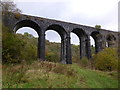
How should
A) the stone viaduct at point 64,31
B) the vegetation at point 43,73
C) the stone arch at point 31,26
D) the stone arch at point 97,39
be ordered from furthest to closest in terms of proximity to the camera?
1. the stone arch at point 97,39
2. the stone arch at point 31,26
3. the stone viaduct at point 64,31
4. the vegetation at point 43,73

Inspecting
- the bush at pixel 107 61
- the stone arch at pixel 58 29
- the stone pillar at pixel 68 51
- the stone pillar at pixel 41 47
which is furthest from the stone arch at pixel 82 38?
the stone pillar at pixel 41 47

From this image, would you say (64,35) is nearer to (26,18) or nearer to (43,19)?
(43,19)

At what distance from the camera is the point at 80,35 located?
32.1 metres

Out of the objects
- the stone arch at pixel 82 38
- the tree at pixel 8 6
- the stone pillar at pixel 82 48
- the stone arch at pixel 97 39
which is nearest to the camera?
the tree at pixel 8 6

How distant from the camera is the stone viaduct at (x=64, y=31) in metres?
25.2

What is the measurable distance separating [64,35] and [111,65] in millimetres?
9976

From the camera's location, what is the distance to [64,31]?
28906 millimetres

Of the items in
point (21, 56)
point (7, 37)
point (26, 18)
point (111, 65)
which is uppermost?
point (26, 18)

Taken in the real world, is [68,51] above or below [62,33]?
below

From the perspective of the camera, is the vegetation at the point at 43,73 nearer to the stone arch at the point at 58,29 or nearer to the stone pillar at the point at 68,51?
the stone pillar at the point at 68,51

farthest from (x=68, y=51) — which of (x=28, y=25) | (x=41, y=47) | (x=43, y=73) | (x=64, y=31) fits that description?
(x=43, y=73)

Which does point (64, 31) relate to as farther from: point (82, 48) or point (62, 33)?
point (82, 48)

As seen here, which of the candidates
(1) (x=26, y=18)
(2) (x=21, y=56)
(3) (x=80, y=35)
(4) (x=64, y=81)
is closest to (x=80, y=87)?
(4) (x=64, y=81)

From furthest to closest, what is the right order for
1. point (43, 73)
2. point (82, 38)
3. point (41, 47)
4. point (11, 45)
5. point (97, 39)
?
point (97, 39) < point (82, 38) < point (41, 47) < point (11, 45) < point (43, 73)
